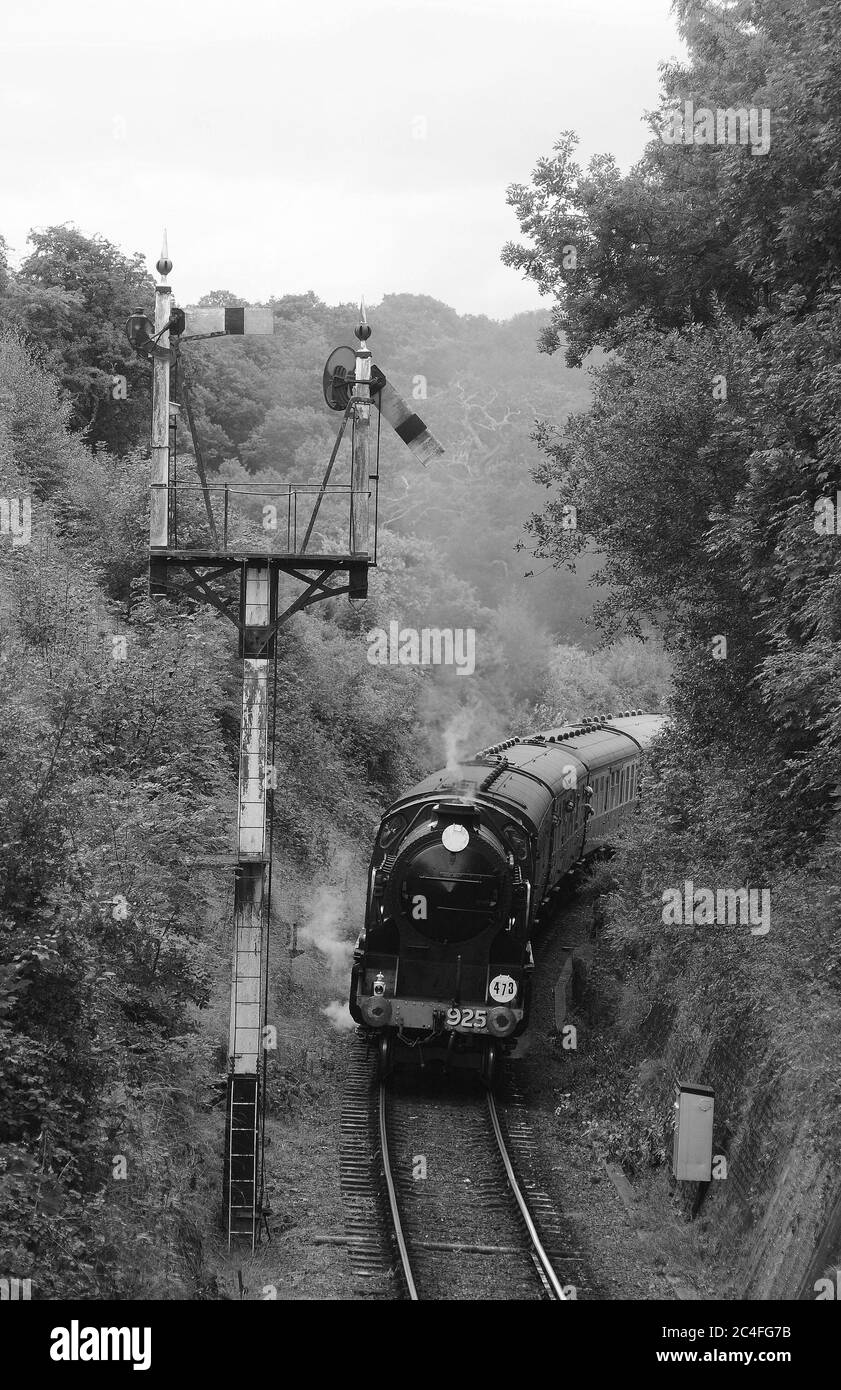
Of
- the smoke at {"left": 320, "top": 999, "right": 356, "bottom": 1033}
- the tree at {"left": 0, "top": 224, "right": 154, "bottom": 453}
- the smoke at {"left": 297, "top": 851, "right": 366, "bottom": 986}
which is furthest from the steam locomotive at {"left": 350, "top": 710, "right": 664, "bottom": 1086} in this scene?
the tree at {"left": 0, "top": 224, "right": 154, "bottom": 453}

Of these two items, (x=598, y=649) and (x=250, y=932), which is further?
(x=598, y=649)

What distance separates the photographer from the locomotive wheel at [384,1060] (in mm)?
16031

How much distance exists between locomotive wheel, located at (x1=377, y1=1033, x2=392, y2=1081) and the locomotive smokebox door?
4436mm

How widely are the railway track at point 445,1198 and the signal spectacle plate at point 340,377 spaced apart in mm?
8120

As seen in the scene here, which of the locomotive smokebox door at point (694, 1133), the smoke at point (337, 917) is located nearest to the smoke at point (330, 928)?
the smoke at point (337, 917)

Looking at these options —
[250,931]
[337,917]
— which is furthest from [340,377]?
[337,917]

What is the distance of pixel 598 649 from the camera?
20359 mm

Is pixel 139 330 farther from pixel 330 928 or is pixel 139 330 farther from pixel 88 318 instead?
pixel 88 318

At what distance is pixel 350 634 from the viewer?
31.7 metres

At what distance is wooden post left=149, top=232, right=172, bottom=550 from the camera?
487 inches

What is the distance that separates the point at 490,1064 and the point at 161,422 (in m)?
8.75

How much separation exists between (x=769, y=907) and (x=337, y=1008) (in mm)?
7897

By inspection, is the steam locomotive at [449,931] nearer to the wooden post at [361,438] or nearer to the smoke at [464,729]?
the wooden post at [361,438]
